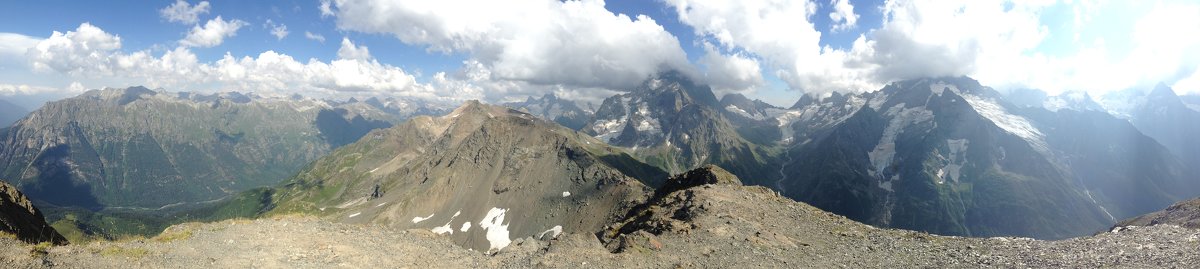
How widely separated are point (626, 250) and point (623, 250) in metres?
0.18

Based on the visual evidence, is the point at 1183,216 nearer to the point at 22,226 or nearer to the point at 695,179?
the point at 695,179

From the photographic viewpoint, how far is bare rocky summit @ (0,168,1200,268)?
23422 mm

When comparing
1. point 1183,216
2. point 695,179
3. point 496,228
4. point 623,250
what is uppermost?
point 1183,216

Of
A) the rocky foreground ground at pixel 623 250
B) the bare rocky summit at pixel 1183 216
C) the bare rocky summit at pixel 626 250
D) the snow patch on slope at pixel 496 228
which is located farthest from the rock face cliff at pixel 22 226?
the snow patch on slope at pixel 496 228

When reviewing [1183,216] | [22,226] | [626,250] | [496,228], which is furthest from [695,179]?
[496,228]

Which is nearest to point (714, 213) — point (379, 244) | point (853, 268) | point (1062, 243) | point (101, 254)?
point (853, 268)

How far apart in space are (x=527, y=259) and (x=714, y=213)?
1928cm

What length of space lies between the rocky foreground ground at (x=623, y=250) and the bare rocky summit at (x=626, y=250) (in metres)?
0.06

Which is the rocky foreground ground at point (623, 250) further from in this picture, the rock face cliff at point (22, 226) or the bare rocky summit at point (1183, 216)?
the rock face cliff at point (22, 226)

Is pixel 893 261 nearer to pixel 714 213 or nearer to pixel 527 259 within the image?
pixel 714 213

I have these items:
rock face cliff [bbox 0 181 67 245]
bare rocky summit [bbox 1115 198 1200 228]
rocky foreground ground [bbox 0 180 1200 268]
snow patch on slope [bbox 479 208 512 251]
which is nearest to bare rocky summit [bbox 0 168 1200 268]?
rocky foreground ground [bbox 0 180 1200 268]

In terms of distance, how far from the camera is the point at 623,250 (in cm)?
3108

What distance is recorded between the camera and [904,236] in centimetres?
3541

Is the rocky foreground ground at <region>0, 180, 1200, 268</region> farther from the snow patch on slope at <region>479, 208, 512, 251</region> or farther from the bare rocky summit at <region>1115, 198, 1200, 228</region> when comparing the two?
the snow patch on slope at <region>479, 208, 512, 251</region>
